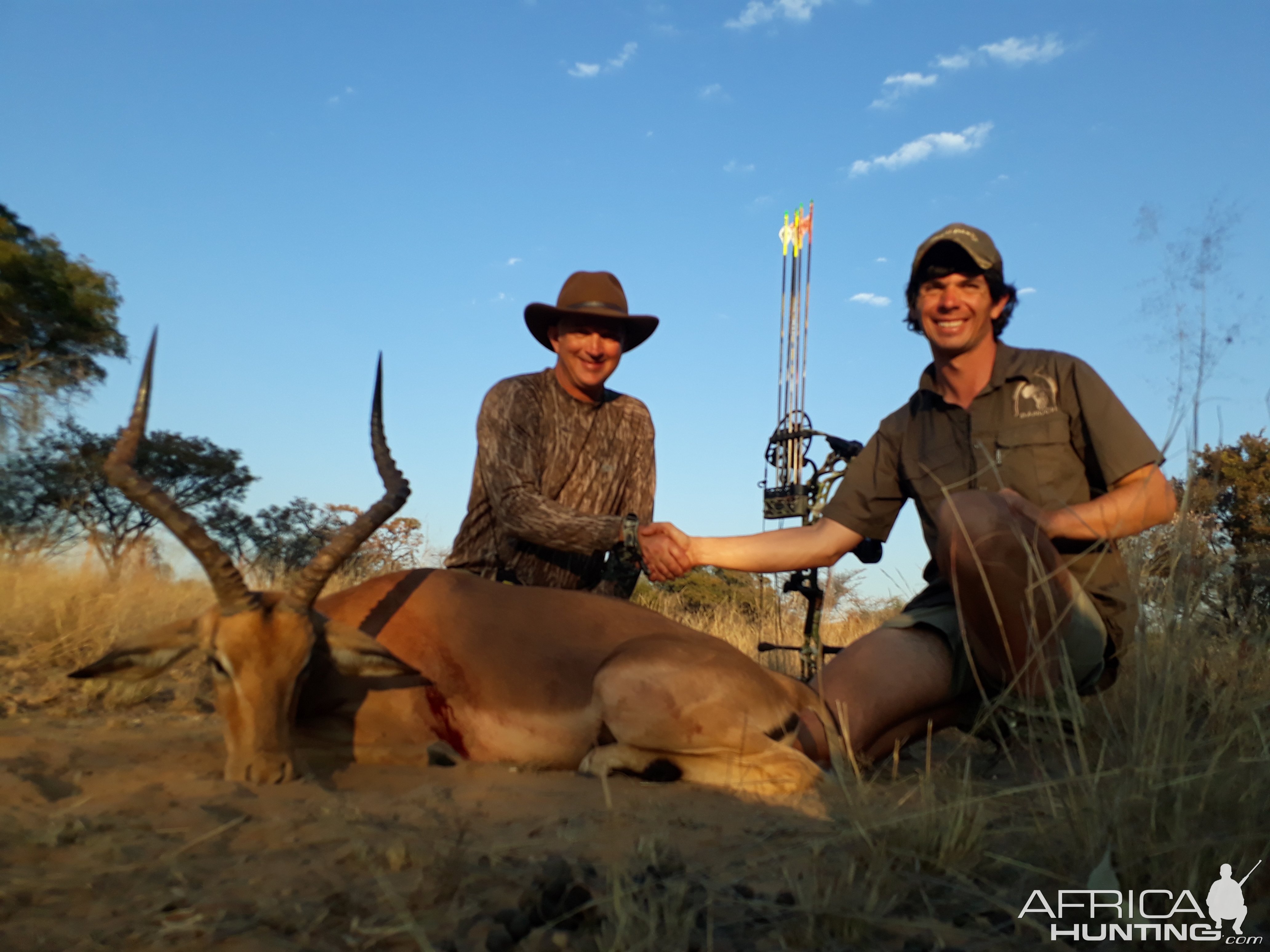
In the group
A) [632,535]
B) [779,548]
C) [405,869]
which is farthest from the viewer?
[632,535]

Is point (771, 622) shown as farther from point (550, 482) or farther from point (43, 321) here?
point (43, 321)

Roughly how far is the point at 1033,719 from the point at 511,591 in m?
2.34

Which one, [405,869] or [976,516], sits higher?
[976,516]

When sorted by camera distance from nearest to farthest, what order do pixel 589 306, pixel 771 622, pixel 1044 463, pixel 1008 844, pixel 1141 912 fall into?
pixel 1141 912, pixel 1008 844, pixel 1044 463, pixel 589 306, pixel 771 622

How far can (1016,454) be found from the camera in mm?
4012

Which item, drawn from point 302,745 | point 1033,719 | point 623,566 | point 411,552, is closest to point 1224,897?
point 1033,719

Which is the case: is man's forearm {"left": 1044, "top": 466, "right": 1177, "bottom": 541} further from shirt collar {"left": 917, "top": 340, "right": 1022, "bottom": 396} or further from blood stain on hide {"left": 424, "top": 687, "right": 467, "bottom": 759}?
blood stain on hide {"left": 424, "top": 687, "right": 467, "bottom": 759}

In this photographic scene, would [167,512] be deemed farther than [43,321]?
No

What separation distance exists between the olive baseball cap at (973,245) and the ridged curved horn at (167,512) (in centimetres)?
326

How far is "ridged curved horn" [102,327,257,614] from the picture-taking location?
11.2 feet

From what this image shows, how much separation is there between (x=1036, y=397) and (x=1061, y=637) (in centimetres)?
117

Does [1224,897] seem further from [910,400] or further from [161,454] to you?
[161,454]

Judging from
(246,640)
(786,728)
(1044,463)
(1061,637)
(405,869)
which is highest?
(1044,463)

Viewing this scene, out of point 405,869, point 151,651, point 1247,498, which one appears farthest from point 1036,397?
point 1247,498
